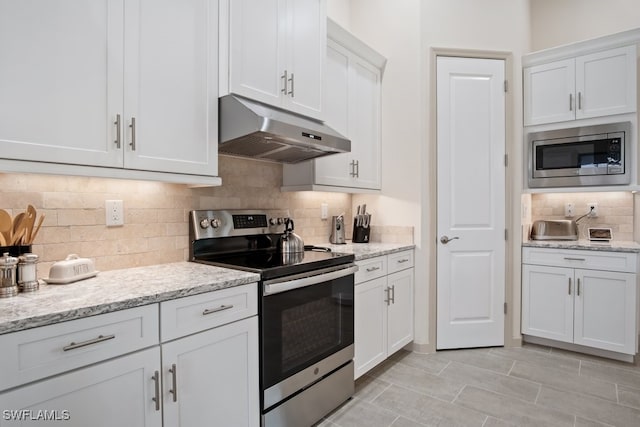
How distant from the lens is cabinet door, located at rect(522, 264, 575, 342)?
9.77 feet

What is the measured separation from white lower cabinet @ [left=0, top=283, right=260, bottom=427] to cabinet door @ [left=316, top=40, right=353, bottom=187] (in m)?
1.28

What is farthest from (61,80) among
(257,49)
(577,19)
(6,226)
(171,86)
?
(577,19)

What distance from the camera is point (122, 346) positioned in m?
1.21

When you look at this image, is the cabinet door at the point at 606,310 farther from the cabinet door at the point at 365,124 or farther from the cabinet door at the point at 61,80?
the cabinet door at the point at 61,80

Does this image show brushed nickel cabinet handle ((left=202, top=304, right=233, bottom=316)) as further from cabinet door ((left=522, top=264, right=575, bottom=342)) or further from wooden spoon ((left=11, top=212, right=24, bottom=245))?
cabinet door ((left=522, top=264, right=575, bottom=342))

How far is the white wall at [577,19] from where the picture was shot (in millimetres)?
3264

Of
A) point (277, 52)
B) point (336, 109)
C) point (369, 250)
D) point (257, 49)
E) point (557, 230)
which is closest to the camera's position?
point (257, 49)

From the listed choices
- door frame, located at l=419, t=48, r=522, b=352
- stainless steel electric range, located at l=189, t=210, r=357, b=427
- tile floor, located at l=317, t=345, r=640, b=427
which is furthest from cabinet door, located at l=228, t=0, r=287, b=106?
tile floor, located at l=317, t=345, r=640, b=427

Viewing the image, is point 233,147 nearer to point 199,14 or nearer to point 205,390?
point 199,14

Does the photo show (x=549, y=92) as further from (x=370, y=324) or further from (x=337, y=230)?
(x=370, y=324)

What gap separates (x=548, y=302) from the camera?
10.0 feet

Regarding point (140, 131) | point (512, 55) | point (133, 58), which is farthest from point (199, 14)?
point (512, 55)

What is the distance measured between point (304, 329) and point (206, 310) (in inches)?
24.2

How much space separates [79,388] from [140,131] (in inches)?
38.9
